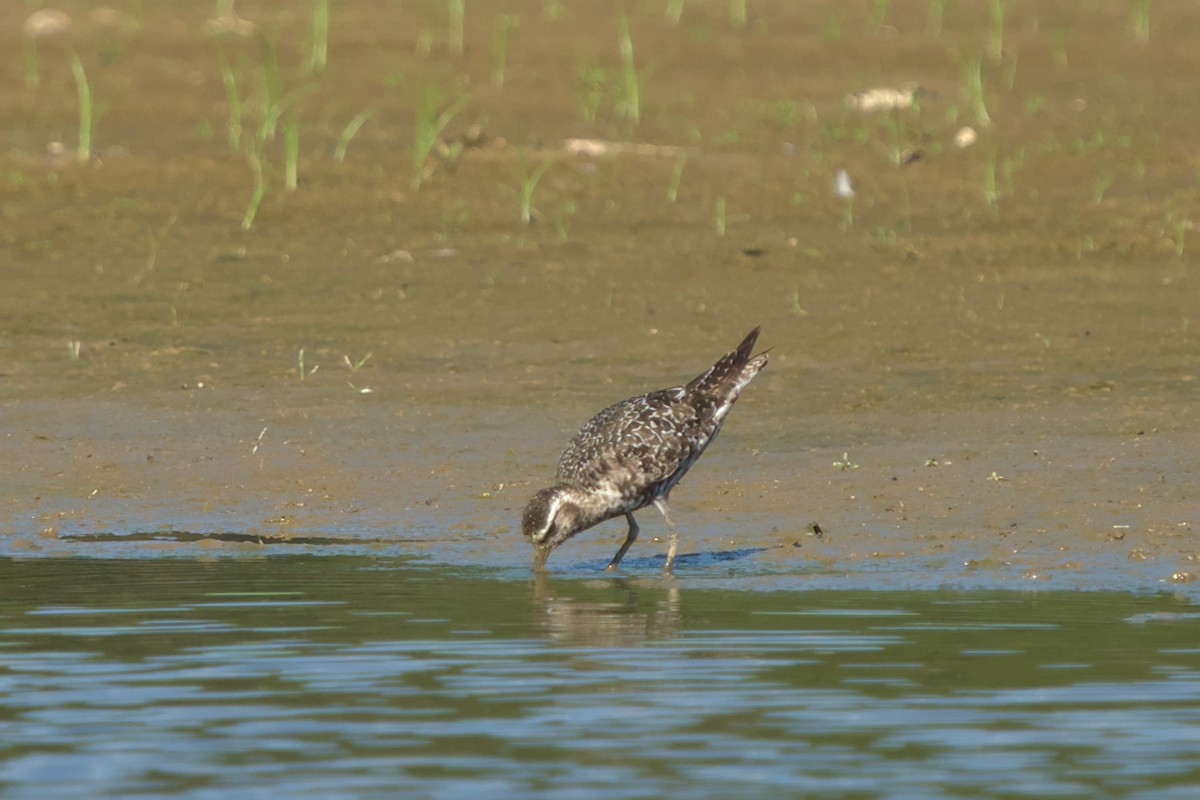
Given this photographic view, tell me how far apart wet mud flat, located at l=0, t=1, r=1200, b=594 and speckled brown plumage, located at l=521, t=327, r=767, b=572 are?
327 mm

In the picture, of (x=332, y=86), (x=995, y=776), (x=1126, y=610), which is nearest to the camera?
(x=995, y=776)

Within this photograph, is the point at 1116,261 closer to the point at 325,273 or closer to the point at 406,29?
the point at 325,273

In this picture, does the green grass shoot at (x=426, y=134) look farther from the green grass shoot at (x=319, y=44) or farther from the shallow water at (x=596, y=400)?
the green grass shoot at (x=319, y=44)

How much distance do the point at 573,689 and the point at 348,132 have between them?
10.7m

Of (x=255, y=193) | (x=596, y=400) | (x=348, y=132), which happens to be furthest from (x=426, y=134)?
(x=596, y=400)

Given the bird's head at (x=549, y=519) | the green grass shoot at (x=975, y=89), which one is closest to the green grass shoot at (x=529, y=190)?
the green grass shoot at (x=975, y=89)

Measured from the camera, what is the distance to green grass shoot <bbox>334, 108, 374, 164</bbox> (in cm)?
1773

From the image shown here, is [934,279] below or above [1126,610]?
above

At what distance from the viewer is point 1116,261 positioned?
51.9 ft

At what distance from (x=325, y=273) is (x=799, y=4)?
8.81m

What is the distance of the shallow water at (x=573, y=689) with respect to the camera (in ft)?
21.1

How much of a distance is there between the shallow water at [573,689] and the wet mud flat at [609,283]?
98cm

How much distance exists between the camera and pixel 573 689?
7.60 m

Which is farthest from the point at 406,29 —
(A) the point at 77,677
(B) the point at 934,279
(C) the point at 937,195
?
(A) the point at 77,677
